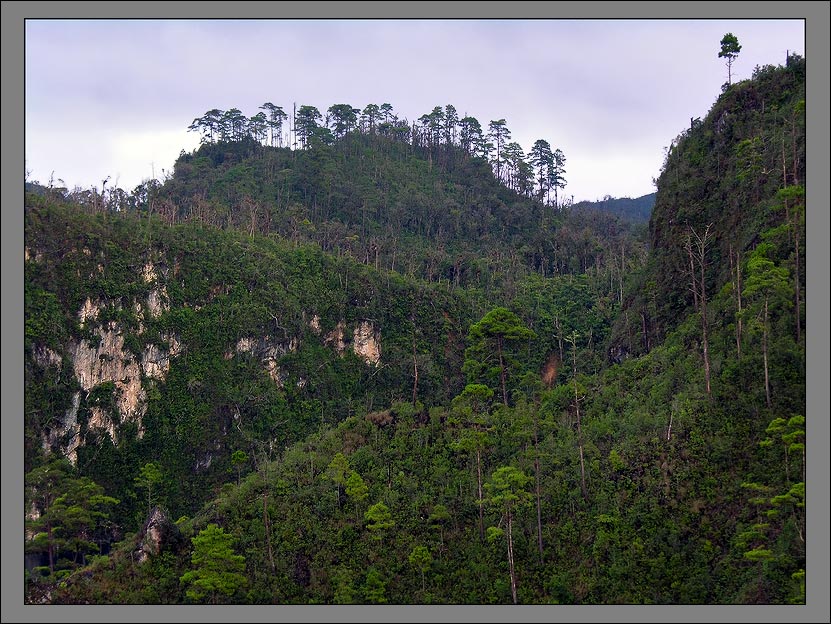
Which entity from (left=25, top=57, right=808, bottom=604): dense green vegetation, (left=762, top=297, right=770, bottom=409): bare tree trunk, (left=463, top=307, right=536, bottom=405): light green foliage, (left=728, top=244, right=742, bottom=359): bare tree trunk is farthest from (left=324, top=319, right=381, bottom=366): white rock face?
(left=762, top=297, right=770, bottom=409): bare tree trunk

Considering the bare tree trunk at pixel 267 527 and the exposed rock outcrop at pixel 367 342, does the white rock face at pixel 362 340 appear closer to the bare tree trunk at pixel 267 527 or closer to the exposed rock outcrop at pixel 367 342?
the exposed rock outcrop at pixel 367 342

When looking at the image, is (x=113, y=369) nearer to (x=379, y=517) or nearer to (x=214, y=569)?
(x=214, y=569)

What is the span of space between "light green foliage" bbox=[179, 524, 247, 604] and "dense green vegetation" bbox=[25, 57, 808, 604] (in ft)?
0.42

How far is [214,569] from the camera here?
36031mm

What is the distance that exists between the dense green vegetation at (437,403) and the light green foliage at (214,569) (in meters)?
0.13

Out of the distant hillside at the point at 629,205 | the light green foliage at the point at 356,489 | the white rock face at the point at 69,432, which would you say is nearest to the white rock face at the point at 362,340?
the white rock face at the point at 69,432

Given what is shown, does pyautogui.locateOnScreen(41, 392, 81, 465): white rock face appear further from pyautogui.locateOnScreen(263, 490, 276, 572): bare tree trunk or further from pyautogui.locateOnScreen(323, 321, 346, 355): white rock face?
pyautogui.locateOnScreen(323, 321, 346, 355): white rock face

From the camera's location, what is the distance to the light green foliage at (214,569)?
35312mm

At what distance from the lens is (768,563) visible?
30031mm

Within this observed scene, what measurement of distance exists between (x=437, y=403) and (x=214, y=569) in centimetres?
2418

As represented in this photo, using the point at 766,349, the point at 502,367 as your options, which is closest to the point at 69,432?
the point at 502,367

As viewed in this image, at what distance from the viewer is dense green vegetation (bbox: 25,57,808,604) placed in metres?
35.0

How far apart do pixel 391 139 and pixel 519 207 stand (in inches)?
763

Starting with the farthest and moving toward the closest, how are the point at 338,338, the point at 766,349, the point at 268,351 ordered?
the point at 338,338 → the point at 268,351 → the point at 766,349
